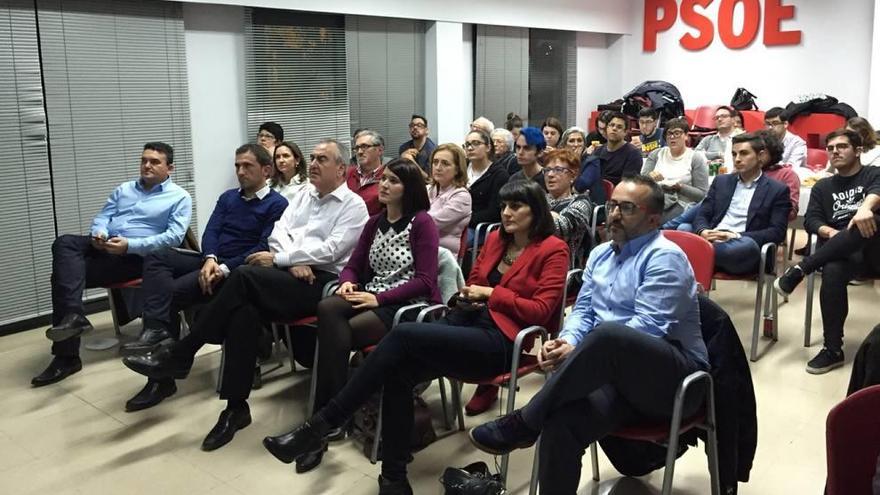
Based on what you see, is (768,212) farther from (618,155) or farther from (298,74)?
(298,74)

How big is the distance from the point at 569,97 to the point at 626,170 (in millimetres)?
4199

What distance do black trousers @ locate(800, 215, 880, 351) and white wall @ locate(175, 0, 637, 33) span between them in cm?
435

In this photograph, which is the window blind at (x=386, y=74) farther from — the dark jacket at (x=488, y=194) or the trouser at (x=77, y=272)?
the trouser at (x=77, y=272)

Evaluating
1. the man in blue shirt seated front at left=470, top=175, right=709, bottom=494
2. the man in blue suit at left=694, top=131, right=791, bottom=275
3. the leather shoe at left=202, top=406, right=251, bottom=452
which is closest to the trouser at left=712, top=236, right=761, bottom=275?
the man in blue suit at left=694, top=131, right=791, bottom=275

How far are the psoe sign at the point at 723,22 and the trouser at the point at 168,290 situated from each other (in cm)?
772

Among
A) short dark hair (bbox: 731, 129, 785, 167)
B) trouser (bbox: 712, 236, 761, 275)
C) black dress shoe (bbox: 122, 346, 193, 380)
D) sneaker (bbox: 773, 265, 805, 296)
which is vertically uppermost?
short dark hair (bbox: 731, 129, 785, 167)

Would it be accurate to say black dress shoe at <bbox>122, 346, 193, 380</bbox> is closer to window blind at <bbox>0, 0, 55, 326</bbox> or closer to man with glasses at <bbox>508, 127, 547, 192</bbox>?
window blind at <bbox>0, 0, 55, 326</bbox>

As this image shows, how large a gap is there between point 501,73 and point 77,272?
5.47 metres

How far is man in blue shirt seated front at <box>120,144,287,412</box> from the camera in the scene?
3.76 m

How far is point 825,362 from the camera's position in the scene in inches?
155

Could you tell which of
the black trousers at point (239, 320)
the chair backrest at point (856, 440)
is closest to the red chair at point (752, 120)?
the black trousers at point (239, 320)

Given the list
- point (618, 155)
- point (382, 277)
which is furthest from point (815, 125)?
point (382, 277)

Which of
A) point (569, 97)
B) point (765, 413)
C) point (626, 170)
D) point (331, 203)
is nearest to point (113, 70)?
point (331, 203)

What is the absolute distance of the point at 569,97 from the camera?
966 centimetres
